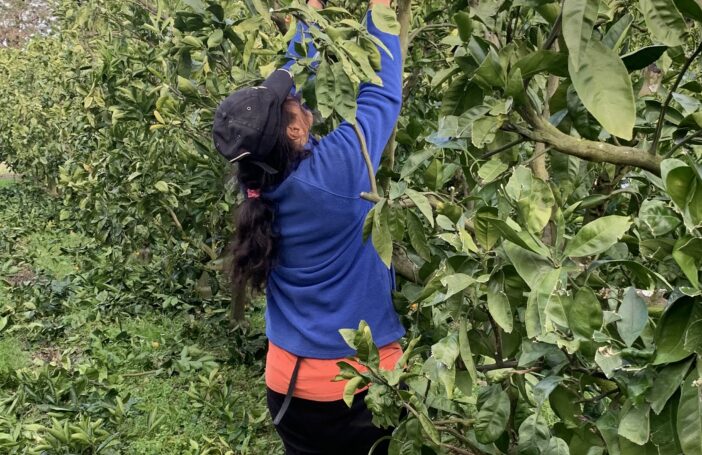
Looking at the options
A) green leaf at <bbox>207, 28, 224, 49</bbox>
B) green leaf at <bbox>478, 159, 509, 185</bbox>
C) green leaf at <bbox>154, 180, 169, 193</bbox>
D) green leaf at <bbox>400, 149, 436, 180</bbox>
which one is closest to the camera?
green leaf at <bbox>478, 159, 509, 185</bbox>

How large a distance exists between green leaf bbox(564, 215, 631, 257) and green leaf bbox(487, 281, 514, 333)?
171 millimetres

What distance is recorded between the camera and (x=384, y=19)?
1.38 m

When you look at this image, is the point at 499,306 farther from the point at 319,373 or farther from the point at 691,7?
the point at 319,373

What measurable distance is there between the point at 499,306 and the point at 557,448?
0.29 metres

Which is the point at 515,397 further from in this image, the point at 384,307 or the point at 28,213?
the point at 28,213

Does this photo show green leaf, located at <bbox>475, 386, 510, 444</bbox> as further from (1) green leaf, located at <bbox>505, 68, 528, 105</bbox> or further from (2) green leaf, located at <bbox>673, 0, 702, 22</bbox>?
(2) green leaf, located at <bbox>673, 0, 702, 22</bbox>

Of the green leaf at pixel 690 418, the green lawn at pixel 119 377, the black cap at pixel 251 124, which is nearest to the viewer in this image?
the green leaf at pixel 690 418

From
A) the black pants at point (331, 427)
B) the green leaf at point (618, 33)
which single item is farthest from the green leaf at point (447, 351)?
the black pants at point (331, 427)

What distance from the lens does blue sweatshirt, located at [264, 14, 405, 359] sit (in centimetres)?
166

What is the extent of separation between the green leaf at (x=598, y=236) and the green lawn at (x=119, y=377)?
8.54ft

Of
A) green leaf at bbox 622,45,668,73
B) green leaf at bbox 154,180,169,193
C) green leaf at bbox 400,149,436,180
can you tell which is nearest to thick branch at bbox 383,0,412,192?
green leaf at bbox 400,149,436,180

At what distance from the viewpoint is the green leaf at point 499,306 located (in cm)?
102

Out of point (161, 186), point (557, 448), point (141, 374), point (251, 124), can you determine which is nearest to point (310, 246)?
point (251, 124)

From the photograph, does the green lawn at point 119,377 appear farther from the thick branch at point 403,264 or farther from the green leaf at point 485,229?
the green leaf at point 485,229
